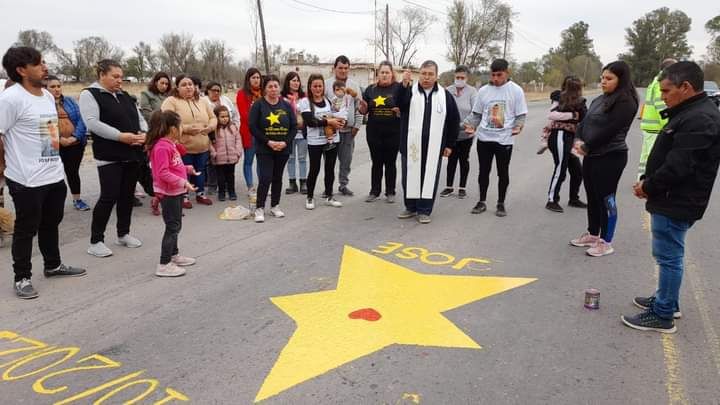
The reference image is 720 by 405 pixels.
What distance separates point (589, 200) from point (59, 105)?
671cm

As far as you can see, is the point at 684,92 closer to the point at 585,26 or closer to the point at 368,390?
the point at 368,390

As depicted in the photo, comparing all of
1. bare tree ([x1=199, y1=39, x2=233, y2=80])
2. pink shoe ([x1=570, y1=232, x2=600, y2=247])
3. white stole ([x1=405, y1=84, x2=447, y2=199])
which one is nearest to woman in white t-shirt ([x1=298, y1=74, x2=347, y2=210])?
white stole ([x1=405, y1=84, x2=447, y2=199])

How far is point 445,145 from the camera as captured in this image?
7.01 metres

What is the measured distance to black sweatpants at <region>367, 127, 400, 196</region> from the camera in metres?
7.50

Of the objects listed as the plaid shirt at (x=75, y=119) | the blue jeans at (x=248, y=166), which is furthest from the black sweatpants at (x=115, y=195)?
the blue jeans at (x=248, y=166)

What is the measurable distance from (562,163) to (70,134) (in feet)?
22.4

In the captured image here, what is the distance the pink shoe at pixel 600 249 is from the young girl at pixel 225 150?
5083 millimetres

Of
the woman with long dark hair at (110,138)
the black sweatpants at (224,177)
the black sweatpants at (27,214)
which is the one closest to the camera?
the black sweatpants at (27,214)

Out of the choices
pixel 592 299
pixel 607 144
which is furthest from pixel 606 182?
pixel 592 299

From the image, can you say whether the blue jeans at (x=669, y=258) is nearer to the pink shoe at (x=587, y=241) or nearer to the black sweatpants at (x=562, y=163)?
Result: the pink shoe at (x=587, y=241)

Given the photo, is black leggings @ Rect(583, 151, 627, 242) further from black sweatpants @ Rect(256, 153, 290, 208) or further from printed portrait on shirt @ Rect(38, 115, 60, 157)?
printed portrait on shirt @ Rect(38, 115, 60, 157)

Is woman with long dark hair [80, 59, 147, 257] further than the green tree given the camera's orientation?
No

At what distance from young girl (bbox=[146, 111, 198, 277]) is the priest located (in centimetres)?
308

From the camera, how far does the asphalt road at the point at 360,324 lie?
3.03 m
